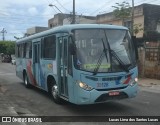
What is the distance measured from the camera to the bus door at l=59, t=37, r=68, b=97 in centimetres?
1130

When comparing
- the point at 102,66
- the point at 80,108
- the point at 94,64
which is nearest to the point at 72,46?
the point at 94,64

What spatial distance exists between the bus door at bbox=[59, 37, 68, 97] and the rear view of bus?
2.50ft

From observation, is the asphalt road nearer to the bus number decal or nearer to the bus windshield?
the bus number decal

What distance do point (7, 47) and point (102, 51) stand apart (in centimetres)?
7006

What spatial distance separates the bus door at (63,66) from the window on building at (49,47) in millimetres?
816

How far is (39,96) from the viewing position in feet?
49.6

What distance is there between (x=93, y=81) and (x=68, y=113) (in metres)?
1.44

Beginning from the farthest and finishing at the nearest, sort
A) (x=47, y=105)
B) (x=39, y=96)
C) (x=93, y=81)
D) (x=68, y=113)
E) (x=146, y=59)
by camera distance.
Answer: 1. (x=146, y=59)
2. (x=39, y=96)
3. (x=47, y=105)
4. (x=68, y=113)
5. (x=93, y=81)

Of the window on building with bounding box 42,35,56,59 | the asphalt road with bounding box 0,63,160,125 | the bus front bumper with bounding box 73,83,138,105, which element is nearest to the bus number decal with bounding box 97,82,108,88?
the bus front bumper with bounding box 73,83,138,105

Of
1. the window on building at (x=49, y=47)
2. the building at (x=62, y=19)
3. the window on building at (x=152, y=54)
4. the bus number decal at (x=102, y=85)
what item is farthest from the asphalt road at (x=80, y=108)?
the building at (x=62, y=19)

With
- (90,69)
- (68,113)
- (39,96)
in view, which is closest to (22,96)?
(39,96)

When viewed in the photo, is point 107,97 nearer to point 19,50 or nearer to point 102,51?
point 102,51

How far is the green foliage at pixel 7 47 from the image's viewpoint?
252ft

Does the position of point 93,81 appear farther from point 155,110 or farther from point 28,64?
point 28,64
